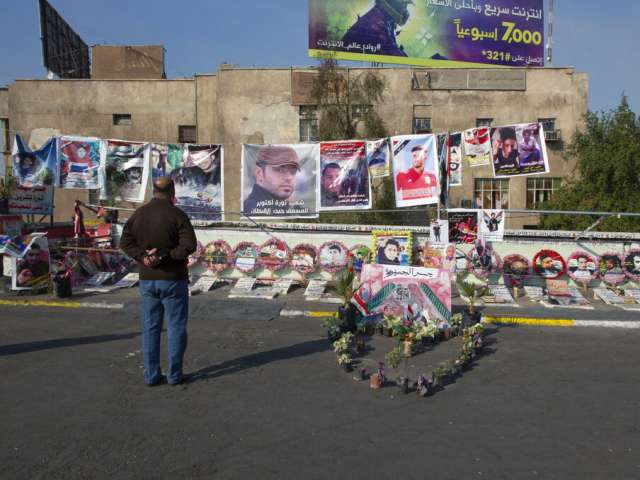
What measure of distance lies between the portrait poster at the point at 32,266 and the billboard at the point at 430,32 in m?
22.6

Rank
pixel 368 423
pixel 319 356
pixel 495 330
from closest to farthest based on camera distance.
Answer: pixel 368 423
pixel 319 356
pixel 495 330

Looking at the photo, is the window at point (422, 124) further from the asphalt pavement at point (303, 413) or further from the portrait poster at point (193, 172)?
the asphalt pavement at point (303, 413)

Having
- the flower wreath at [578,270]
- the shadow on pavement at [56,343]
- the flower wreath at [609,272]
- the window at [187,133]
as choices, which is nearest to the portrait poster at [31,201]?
the shadow on pavement at [56,343]

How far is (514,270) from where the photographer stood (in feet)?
37.9

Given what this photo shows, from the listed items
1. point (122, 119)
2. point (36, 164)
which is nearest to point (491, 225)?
point (36, 164)

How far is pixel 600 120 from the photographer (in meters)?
23.9

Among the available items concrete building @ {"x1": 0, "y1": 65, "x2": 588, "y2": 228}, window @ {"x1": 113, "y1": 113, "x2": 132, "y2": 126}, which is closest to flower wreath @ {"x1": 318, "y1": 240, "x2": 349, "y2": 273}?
concrete building @ {"x1": 0, "y1": 65, "x2": 588, "y2": 228}

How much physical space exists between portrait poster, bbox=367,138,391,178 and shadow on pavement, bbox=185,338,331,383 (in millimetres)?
5132

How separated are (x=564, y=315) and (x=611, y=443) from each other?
5295 millimetres

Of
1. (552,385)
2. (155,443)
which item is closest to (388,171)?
(552,385)

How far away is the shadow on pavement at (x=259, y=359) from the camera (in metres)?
5.95

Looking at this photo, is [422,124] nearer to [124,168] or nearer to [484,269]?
[484,269]

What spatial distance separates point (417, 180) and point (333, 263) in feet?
8.11

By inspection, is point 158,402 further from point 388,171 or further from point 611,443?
point 388,171
